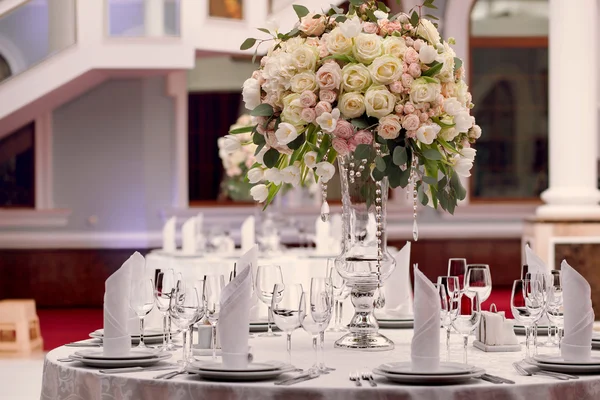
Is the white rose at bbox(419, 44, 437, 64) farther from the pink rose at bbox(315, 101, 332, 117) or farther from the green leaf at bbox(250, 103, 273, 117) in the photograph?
the green leaf at bbox(250, 103, 273, 117)

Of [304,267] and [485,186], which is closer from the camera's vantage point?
[304,267]

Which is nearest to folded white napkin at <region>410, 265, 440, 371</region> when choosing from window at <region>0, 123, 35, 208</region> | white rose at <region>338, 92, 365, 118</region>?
white rose at <region>338, 92, 365, 118</region>

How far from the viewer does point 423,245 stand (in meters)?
10.9

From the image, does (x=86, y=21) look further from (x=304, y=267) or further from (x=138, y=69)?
(x=304, y=267)

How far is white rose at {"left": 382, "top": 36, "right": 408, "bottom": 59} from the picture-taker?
8.97 ft

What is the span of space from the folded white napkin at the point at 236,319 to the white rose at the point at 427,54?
734 mm

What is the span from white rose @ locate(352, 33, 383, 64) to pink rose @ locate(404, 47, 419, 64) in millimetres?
67

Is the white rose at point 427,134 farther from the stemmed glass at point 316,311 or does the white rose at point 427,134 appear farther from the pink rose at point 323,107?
the stemmed glass at point 316,311

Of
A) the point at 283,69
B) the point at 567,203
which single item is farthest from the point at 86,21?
the point at 283,69

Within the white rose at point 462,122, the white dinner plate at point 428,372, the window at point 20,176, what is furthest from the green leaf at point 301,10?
the window at point 20,176

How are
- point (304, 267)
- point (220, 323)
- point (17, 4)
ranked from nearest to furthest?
point (220, 323)
point (304, 267)
point (17, 4)

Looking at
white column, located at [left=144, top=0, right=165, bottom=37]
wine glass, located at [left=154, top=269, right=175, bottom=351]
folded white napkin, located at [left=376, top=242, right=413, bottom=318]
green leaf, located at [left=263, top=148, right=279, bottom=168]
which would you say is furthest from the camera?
white column, located at [left=144, top=0, right=165, bottom=37]

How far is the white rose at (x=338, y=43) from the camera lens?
2752 millimetres

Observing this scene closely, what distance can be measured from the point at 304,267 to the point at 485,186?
222 inches
